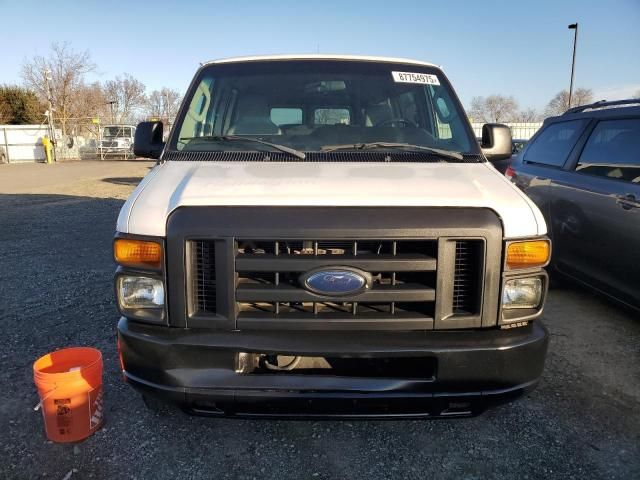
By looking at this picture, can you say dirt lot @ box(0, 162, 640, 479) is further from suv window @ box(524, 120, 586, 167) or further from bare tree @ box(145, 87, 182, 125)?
bare tree @ box(145, 87, 182, 125)

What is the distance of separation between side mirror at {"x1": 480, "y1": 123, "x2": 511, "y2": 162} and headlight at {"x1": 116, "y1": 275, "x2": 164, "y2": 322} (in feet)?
7.75

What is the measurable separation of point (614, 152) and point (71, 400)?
14.9 ft

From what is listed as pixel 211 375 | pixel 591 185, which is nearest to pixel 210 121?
pixel 211 375

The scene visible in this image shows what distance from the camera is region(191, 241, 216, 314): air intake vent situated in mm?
2291

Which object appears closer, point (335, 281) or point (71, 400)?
point (335, 281)

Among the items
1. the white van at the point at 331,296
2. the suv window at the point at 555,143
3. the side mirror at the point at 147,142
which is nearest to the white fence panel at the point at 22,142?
the side mirror at the point at 147,142

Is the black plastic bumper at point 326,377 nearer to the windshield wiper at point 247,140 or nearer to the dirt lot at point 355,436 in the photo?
the dirt lot at point 355,436

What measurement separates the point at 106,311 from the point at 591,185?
4506 millimetres

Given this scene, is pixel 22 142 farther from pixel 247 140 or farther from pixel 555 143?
pixel 247 140

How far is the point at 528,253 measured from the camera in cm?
238

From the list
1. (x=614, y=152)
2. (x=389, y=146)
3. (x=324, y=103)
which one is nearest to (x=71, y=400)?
(x=389, y=146)

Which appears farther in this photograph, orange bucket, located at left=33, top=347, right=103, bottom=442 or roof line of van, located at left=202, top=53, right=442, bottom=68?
roof line of van, located at left=202, top=53, right=442, bottom=68

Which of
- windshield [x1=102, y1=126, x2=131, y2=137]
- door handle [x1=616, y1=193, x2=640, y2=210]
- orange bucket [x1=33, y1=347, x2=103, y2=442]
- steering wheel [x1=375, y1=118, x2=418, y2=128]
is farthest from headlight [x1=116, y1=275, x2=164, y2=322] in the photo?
windshield [x1=102, y1=126, x2=131, y2=137]

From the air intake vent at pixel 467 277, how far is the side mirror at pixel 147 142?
7.49 feet
